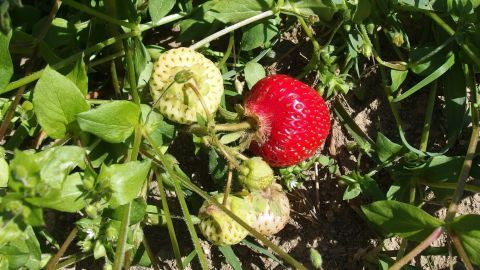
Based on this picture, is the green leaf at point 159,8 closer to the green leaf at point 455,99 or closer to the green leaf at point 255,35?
the green leaf at point 255,35

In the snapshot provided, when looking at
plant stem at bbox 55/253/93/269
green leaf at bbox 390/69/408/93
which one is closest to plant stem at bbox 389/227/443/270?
green leaf at bbox 390/69/408/93

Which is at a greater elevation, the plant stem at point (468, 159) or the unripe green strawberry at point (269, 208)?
the plant stem at point (468, 159)

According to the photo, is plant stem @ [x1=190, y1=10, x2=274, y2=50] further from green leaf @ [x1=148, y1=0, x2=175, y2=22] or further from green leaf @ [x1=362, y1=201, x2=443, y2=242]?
green leaf @ [x1=362, y1=201, x2=443, y2=242]

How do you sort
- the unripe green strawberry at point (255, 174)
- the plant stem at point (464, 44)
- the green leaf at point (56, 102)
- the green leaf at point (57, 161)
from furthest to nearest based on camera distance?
the plant stem at point (464, 44) → the unripe green strawberry at point (255, 174) → the green leaf at point (56, 102) → the green leaf at point (57, 161)

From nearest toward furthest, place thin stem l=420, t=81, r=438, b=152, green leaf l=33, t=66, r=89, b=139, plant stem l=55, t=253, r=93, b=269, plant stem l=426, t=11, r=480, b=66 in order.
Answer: green leaf l=33, t=66, r=89, b=139 → plant stem l=55, t=253, r=93, b=269 → plant stem l=426, t=11, r=480, b=66 → thin stem l=420, t=81, r=438, b=152

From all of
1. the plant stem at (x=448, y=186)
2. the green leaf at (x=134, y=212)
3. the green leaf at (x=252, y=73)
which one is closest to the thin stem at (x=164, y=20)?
the green leaf at (x=252, y=73)

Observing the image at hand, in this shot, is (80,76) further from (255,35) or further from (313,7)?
(313,7)

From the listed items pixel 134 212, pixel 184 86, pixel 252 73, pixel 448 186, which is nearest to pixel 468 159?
pixel 448 186

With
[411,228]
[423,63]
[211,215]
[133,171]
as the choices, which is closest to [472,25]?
[423,63]
